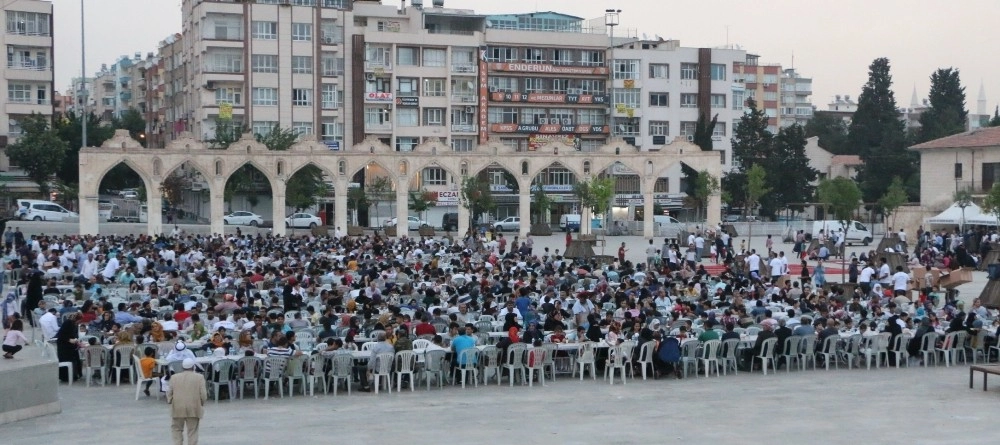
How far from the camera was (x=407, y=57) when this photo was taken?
66.0m

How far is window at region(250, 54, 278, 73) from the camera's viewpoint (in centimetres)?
6318

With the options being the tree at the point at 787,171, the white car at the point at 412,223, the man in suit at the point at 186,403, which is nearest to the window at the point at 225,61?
the white car at the point at 412,223

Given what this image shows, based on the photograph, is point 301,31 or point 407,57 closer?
point 301,31

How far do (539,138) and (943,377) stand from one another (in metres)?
51.4

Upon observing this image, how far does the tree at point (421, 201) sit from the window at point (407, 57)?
23.5 feet

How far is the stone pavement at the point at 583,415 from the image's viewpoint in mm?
13039

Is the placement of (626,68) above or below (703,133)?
above

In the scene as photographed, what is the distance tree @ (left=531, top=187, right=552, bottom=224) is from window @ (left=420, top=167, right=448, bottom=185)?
478cm

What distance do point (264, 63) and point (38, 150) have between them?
1179 centimetres

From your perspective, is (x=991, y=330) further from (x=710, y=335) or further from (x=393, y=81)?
(x=393, y=81)

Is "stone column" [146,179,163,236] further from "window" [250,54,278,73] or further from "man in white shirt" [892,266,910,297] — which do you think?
"man in white shirt" [892,266,910,297]

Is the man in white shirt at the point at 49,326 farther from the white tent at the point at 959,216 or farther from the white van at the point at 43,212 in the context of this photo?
the white van at the point at 43,212

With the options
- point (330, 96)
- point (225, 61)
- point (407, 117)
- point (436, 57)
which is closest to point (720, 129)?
point (436, 57)

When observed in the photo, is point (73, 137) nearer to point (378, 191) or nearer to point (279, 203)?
point (378, 191)
